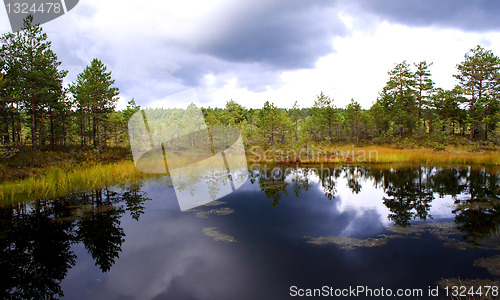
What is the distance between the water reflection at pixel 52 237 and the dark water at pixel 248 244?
4 cm

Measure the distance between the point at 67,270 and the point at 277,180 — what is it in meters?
13.4

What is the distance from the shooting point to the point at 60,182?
47.4 feet

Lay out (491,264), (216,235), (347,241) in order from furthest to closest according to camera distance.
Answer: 1. (216,235)
2. (347,241)
3. (491,264)

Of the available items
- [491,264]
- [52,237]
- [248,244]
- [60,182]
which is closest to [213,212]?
[248,244]

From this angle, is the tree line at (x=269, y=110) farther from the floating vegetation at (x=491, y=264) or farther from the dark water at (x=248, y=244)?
the floating vegetation at (x=491, y=264)

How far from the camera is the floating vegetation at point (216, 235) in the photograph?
8070mm

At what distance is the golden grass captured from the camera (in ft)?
41.8

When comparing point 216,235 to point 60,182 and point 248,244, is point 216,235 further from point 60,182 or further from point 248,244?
point 60,182

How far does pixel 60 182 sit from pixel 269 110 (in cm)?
2300

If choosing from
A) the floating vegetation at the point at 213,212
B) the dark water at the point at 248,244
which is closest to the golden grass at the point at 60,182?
the dark water at the point at 248,244

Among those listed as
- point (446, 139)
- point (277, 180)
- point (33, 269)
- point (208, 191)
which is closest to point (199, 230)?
point (33, 269)

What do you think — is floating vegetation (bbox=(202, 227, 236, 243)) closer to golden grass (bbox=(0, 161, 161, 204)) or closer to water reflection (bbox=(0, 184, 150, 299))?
water reflection (bbox=(0, 184, 150, 299))

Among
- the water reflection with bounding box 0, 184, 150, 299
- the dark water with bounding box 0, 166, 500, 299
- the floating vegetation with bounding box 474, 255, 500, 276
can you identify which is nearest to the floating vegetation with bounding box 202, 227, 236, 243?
the dark water with bounding box 0, 166, 500, 299

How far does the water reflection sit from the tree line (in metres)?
6.88
